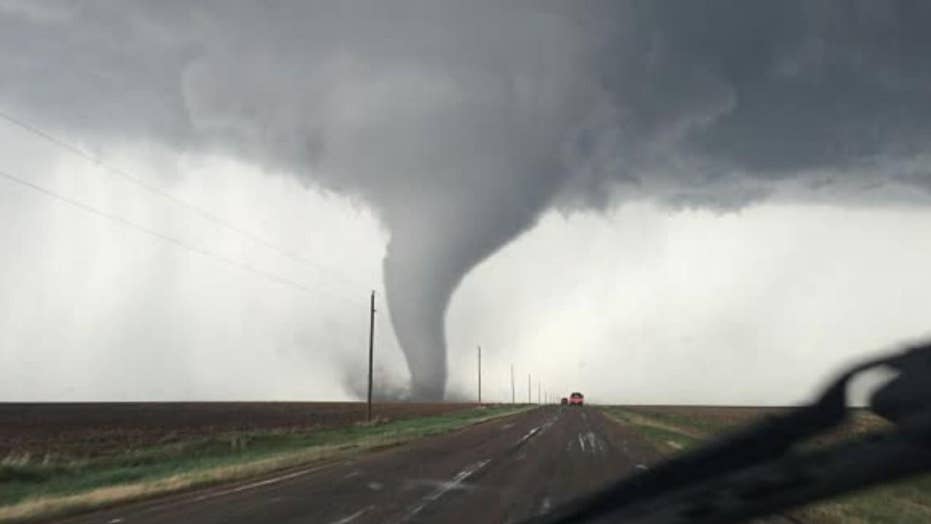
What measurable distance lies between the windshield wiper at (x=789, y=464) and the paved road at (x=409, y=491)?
7.46 m

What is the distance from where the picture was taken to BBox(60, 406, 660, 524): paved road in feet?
40.7

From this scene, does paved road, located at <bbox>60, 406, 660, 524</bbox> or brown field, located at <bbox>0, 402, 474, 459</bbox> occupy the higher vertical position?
brown field, located at <bbox>0, 402, 474, 459</bbox>

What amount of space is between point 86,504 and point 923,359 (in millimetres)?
14882

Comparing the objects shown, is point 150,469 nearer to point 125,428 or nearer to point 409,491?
point 409,491

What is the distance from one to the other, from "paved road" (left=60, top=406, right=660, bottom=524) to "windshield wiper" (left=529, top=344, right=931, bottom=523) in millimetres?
7461

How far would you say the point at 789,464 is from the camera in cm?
357

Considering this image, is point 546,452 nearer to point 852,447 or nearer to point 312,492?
point 312,492

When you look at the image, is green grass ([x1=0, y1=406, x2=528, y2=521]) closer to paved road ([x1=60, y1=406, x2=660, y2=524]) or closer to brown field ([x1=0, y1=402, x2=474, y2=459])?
paved road ([x1=60, y1=406, x2=660, y2=524])

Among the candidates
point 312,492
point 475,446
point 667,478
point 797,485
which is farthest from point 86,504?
point 475,446

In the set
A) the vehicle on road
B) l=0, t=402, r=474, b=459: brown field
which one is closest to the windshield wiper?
l=0, t=402, r=474, b=459: brown field

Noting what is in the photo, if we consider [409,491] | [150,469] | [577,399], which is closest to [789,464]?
[409,491]

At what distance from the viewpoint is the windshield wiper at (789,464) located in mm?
2912

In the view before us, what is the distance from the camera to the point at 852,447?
10.5ft

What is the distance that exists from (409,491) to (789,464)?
13016mm
